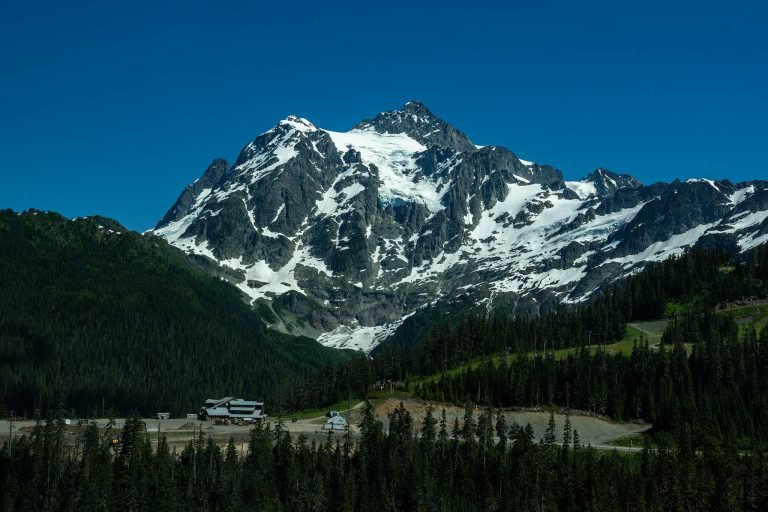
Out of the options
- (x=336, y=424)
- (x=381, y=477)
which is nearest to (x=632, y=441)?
(x=381, y=477)

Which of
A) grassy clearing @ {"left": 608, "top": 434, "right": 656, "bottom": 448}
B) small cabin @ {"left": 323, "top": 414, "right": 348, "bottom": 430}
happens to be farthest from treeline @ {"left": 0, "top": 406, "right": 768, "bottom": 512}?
small cabin @ {"left": 323, "top": 414, "right": 348, "bottom": 430}

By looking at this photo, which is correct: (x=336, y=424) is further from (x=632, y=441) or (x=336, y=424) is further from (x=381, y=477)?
(x=632, y=441)

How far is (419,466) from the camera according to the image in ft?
498

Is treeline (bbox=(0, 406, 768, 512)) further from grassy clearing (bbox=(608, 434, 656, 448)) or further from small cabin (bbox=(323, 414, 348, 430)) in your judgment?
small cabin (bbox=(323, 414, 348, 430))

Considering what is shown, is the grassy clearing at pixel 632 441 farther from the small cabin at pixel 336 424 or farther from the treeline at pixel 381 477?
the small cabin at pixel 336 424

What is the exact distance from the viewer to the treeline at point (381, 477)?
459 ft

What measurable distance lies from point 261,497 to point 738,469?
242 feet

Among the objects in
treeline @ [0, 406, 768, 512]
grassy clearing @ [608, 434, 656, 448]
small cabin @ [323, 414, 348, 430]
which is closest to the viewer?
treeline @ [0, 406, 768, 512]

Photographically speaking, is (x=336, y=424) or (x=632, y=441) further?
(x=336, y=424)

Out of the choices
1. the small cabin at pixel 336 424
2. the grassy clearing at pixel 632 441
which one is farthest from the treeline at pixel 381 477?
the small cabin at pixel 336 424

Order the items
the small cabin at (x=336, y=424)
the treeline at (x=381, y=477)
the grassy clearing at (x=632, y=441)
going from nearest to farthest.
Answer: the treeline at (x=381, y=477) < the grassy clearing at (x=632, y=441) < the small cabin at (x=336, y=424)

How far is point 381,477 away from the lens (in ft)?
495

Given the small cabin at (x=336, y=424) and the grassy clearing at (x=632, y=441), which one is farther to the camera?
the small cabin at (x=336, y=424)

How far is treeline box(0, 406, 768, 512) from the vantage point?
459 ft
